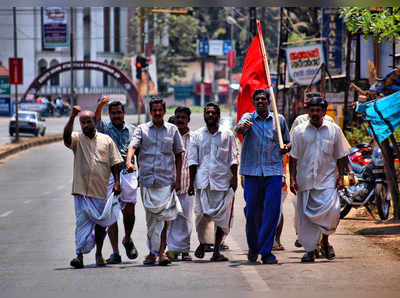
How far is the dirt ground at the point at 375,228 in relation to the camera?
36.2 feet

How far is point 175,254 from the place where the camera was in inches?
380

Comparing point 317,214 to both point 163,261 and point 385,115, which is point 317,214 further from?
point 385,115

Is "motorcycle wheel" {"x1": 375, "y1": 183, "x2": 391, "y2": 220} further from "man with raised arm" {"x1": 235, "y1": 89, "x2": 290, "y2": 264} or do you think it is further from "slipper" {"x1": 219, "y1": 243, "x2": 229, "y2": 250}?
"man with raised arm" {"x1": 235, "y1": 89, "x2": 290, "y2": 264}

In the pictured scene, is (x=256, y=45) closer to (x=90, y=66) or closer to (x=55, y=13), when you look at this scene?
(x=90, y=66)

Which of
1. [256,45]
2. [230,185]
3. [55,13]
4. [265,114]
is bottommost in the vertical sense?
[230,185]

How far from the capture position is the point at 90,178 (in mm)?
9164

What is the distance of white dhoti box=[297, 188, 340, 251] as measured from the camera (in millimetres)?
9391

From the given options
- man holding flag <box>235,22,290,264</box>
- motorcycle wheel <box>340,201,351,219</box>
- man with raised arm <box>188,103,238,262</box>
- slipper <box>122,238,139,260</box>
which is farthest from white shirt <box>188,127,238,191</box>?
motorcycle wheel <box>340,201,351,219</box>

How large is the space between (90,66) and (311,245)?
189 ft

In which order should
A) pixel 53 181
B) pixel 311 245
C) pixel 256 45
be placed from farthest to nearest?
pixel 53 181 < pixel 256 45 < pixel 311 245

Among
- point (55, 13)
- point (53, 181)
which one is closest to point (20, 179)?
point (53, 181)

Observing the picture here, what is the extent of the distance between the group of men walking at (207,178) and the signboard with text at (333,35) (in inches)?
992

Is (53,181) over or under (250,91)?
under

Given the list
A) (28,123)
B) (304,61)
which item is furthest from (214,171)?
(28,123)
